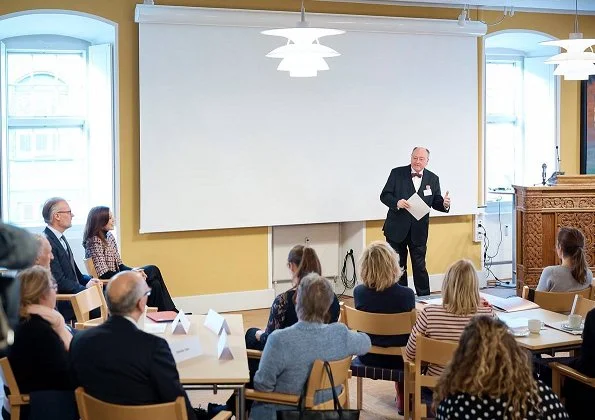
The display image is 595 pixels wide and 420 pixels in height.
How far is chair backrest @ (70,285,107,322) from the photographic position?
527cm

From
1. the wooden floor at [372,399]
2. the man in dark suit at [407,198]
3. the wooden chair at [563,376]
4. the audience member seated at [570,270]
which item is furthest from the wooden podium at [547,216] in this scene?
the wooden chair at [563,376]

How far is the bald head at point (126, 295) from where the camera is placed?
3586 millimetres

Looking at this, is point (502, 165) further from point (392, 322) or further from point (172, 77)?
point (392, 322)

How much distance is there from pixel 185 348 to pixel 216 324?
55 cm

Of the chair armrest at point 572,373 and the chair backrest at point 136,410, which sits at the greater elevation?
the chair backrest at point 136,410

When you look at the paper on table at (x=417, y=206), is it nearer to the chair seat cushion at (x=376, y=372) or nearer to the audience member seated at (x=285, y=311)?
the chair seat cushion at (x=376, y=372)

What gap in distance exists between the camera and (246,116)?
850cm

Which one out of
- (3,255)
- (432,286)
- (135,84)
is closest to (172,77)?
(135,84)

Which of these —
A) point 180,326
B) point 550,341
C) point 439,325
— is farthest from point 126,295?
point 550,341

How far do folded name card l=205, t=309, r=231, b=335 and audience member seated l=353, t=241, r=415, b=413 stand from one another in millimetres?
958

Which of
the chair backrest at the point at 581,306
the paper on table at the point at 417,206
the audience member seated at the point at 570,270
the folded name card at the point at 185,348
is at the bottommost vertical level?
the folded name card at the point at 185,348

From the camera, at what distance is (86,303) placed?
5391 mm

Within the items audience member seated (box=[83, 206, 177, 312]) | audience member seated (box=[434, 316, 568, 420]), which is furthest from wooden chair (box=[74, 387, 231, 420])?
audience member seated (box=[83, 206, 177, 312])

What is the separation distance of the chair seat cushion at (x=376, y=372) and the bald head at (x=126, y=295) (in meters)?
1.89
